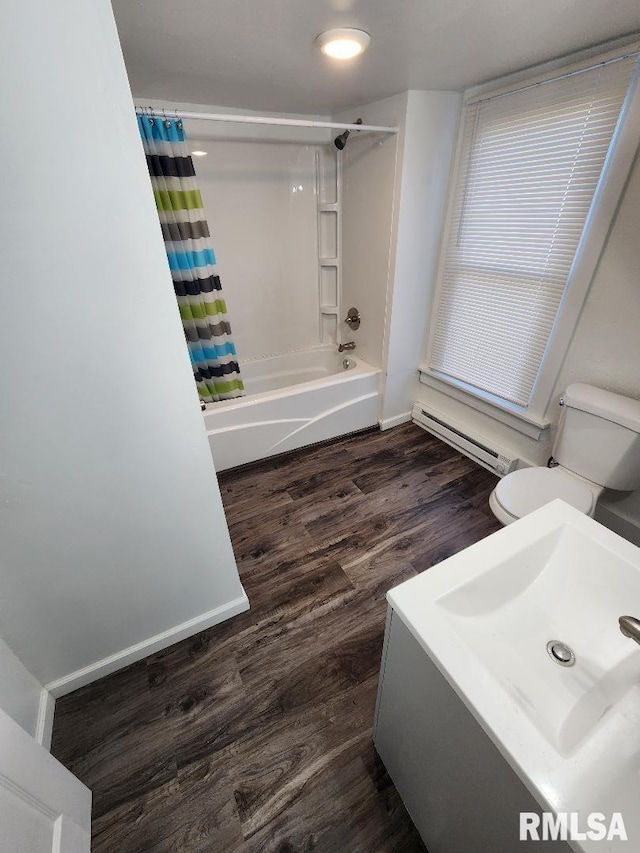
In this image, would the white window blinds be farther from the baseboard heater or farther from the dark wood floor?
the dark wood floor

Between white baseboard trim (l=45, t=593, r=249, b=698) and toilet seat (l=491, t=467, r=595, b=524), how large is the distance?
1236mm

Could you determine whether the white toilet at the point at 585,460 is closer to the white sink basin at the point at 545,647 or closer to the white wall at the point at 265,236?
the white sink basin at the point at 545,647

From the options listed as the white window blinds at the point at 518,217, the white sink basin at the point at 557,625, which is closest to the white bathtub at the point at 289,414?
the white window blinds at the point at 518,217

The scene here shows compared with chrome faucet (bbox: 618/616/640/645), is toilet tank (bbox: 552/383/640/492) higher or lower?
lower

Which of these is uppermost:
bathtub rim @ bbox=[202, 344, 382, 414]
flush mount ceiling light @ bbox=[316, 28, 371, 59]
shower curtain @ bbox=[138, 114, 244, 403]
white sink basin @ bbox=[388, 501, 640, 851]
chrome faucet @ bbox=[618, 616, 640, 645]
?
flush mount ceiling light @ bbox=[316, 28, 371, 59]

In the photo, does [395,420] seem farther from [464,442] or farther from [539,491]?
[539,491]

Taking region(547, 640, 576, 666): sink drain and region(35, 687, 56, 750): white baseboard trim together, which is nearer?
region(547, 640, 576, 666): sink drain

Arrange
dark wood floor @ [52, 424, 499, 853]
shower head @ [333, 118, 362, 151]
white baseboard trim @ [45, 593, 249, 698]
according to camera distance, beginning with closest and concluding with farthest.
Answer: dark wood floor @ [52, 424, 499, 853]
white baseboard trim @ [45, 593, 249, 698]
shower head @ [333, 118, 362, 151]

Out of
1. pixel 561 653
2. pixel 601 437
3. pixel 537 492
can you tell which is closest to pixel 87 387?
pixel 561 653

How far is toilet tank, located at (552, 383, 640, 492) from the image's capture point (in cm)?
146

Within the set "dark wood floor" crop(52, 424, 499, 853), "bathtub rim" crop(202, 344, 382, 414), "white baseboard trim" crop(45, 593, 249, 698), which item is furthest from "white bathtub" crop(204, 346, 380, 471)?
"white baseboard trim" crop(45, 593, 249, 698)

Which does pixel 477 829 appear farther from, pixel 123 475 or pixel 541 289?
pixel 541 289

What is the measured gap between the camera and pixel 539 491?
63.1 inches

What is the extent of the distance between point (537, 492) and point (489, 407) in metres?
0.76
